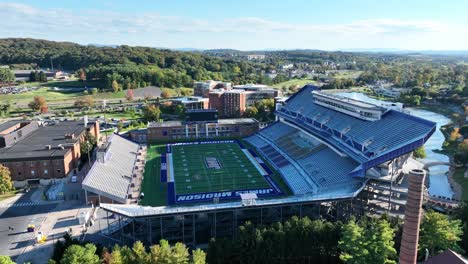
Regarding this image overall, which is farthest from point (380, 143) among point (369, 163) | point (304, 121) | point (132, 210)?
point (132, 210)

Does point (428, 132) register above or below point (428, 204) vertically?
above

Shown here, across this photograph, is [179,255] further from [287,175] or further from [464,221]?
[287,175]

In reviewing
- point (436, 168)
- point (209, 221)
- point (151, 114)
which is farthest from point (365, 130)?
point (151, 114)

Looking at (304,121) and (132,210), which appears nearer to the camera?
(132,210)

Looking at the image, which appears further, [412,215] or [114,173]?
[114,173]

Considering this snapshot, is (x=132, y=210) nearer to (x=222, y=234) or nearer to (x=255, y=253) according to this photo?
(x=222, y=234)
